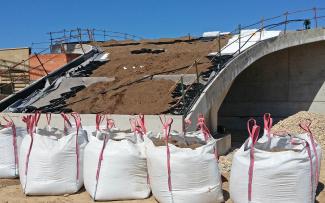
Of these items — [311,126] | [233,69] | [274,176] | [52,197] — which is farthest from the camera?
[233,69]

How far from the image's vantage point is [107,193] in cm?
569

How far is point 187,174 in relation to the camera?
517 centimetres

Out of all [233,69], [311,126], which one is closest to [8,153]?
[233,69]

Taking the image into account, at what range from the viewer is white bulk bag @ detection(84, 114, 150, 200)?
5695 millimetres

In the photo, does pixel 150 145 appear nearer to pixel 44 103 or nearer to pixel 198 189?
pixel 198 189

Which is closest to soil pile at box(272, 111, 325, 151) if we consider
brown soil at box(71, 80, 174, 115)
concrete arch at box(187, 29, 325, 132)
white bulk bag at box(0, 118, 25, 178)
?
concrete arch at box(187, 29, 325, 132)

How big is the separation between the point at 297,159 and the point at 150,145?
5.90 feet

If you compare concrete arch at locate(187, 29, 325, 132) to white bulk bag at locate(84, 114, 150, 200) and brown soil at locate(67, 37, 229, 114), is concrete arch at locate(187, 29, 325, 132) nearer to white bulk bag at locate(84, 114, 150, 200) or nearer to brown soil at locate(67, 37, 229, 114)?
brown soil at locate(67, 37, 229, 114)

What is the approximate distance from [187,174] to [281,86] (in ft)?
46.1

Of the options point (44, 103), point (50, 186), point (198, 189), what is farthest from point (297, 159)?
point (44, 103)

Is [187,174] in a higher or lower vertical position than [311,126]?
higher

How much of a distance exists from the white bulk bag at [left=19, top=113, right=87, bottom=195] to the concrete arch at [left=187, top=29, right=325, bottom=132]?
334 centimetres

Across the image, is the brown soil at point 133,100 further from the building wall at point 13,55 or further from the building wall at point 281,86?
the building wall at point 13,55

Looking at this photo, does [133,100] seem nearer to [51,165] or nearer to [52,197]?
[51,165]
